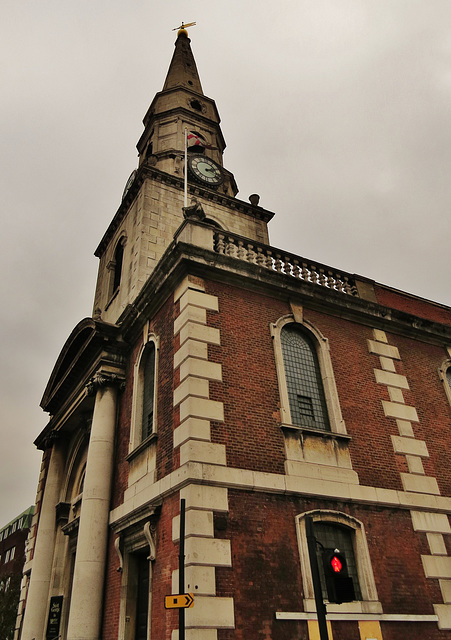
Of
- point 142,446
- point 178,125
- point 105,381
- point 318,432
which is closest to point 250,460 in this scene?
point 318,432

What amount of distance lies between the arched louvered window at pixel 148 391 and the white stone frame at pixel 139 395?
89mm

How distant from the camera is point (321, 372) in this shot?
13641mm

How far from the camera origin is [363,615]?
10328 mm

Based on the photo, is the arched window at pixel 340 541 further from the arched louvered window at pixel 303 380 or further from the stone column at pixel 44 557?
the stone column at pixel 44 557

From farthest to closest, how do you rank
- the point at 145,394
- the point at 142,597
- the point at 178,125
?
1. the point at 178,125
2. the point at 145,394
3. the point at 142,597

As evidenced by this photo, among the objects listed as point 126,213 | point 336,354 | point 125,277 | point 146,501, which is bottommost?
point 146,501

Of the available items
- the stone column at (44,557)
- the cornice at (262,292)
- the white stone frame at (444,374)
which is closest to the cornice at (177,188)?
the cornice at (262,292)

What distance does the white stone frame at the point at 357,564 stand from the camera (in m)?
10.1

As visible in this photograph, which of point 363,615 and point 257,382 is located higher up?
point 257,382

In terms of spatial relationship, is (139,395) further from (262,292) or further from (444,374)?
(444,374)

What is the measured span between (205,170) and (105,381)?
43.1 feet

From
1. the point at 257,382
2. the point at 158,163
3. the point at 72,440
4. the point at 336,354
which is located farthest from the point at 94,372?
the point at 158,163

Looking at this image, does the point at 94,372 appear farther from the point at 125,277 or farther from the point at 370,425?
the point at 370,425

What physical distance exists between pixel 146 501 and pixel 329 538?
4016 millimetres
